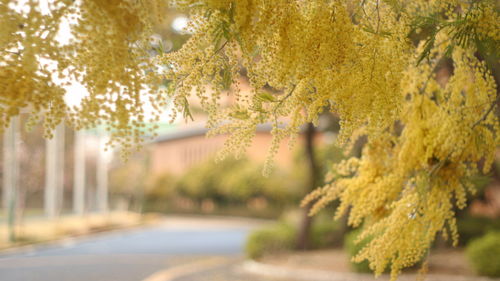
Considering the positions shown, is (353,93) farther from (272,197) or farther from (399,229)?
(272,197)

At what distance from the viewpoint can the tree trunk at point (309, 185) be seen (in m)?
18.2

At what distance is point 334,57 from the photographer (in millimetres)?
3498

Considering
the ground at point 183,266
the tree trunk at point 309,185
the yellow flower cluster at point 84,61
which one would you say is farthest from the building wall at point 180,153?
the yellow flower cluster at point 84,61

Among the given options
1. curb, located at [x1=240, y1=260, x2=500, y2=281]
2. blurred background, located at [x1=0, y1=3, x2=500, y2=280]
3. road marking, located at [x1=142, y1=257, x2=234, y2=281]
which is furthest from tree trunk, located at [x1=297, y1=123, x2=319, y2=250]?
road marking, located at [x1=142, y1=257, x2=234, y2=281]

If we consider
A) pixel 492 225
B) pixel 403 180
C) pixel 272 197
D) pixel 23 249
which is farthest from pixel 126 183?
pixel 403 180

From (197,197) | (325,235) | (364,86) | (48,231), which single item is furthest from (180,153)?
(364,86)

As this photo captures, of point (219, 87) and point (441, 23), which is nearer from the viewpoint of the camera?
point (219, 87)

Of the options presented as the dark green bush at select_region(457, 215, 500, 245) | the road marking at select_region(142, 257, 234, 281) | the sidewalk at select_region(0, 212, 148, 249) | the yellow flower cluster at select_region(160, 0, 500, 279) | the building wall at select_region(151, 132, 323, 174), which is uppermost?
the building wall at select_region(151, 132, 323, 174)

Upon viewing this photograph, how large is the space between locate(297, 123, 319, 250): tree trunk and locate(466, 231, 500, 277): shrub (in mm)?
6217

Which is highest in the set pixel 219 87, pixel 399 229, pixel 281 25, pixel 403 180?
pixel 281 25

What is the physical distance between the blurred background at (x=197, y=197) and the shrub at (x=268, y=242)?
0.03 meters

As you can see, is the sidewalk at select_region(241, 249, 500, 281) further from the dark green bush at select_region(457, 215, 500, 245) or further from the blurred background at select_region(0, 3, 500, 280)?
the dark green bush at select_region(457, 215, 500, 245)

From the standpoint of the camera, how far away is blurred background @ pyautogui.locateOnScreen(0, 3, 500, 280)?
54.3 ft

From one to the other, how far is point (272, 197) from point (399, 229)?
46.8m
